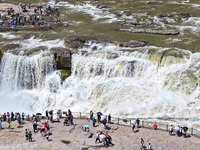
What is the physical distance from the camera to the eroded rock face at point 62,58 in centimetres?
3928

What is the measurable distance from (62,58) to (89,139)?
15945 millimetres

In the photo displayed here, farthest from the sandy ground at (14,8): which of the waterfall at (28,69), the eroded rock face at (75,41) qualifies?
the waterfall at (28,69)

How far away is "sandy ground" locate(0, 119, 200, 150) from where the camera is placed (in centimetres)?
2439

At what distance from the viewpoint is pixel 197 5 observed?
6166 centimetres

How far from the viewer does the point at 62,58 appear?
39.3 metres

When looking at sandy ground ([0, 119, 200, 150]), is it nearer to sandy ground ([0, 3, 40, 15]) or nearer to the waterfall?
the waterfall

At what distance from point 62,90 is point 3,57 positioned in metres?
8.88

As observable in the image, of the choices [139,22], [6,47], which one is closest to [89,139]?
[6,47]

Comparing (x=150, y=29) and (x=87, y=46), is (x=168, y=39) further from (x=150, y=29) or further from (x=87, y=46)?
(x=87, y=46)

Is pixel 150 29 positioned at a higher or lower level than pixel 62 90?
higher

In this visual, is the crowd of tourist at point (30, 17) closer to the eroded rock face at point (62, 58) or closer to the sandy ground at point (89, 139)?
the eroded rock face at point (62, 58)

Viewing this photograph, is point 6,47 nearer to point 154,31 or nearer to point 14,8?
point 154,31

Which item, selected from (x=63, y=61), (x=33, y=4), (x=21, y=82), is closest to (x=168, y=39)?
(x=63, y=61)

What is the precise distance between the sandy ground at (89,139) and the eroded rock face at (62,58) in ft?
41.4
